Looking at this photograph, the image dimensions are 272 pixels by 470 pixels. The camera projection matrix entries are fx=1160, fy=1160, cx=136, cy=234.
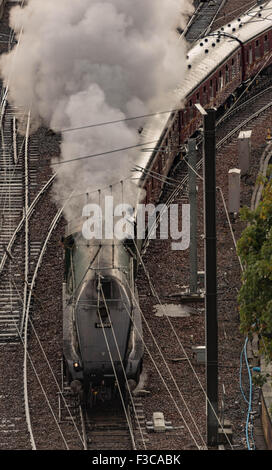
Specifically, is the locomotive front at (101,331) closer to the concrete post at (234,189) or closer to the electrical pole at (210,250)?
the electrical pole at (210,250)

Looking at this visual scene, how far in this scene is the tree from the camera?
2012 centimetres

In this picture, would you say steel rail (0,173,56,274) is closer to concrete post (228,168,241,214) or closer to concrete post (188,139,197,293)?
concrete post (188,139,197,293)

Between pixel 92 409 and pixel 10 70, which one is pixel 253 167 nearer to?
pixel 10 70

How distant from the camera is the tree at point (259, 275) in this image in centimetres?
2012

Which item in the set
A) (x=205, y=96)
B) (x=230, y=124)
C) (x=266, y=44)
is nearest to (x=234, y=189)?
(x=205, y=96)

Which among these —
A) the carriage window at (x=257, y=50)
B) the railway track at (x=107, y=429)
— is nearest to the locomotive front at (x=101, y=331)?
the railway track at (x=107, y=429)

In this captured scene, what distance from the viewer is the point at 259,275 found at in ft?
66.4

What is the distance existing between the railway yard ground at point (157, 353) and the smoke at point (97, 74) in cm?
280

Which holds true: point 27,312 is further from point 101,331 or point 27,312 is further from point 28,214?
point 28,214

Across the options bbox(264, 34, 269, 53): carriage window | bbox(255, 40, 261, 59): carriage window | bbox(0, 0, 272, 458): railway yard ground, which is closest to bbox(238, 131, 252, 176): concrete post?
bbox(0, 0, 272, 458): railway yard ground

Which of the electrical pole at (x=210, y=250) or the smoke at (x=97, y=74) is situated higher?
the smoke at (x=97, y=74)

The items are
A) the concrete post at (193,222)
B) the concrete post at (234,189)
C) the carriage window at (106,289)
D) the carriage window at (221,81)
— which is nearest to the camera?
the carriage window at (106,289)

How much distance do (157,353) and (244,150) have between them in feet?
43.3

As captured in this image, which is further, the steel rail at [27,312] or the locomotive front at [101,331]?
the steel rail at [27,312]
